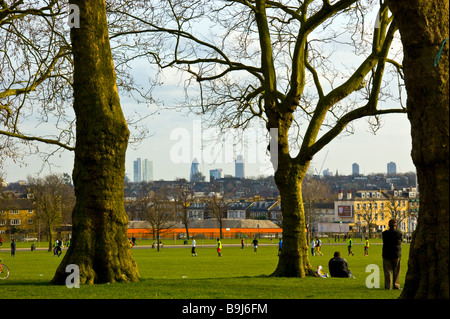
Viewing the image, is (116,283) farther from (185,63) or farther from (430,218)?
(185,63)

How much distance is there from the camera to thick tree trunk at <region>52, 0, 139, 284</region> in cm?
1506

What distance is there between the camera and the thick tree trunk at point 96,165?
1506 cm

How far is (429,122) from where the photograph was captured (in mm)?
8539

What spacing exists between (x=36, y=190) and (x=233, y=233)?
45148 millimetres

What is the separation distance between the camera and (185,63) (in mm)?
23781

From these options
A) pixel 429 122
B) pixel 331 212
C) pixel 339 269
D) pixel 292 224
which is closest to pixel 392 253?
pixel 292 224

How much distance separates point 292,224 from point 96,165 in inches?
323

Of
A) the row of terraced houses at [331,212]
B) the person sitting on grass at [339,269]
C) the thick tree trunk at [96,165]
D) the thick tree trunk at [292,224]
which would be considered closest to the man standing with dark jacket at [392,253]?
the thick tree trunk at [292,224]

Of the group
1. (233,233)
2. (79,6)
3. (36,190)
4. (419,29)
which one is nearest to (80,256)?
(79,6)

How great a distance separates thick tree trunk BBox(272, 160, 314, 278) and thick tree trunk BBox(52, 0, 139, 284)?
670 centimetres

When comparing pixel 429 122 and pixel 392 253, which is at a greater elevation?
pixel 429 122

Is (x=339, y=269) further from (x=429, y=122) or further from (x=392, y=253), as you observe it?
(x=429, y=122)

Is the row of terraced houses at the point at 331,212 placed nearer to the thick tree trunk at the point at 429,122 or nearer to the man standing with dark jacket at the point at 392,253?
the man standing with dark jacket at the point at 392,253

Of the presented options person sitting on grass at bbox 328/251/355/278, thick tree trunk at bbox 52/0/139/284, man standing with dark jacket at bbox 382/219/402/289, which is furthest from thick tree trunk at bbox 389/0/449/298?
person sitting on grass at bbox 328/251/355/278
